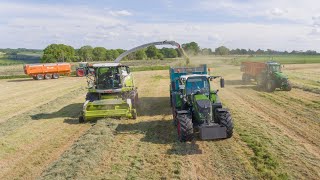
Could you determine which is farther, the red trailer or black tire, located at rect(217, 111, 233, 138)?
the red trailer

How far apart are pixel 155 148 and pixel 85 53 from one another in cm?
9734

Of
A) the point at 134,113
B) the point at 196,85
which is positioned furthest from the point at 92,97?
the point at 196,85

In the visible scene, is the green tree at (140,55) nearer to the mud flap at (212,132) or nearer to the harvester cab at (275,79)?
the harvester cab at (275,79)

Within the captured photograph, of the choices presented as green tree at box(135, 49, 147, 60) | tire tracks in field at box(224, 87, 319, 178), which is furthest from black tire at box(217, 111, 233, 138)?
green tree at box(135, 49, 147, 60)

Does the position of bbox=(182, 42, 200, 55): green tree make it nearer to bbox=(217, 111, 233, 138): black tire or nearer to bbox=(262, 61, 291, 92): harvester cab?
bbox=(262, 61, 291, 92): harvester cab

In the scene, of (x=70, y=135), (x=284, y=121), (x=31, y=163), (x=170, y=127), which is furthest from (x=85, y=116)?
(x=284, y=121)

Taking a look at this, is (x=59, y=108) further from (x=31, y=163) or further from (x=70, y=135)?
(x=31, y=163)

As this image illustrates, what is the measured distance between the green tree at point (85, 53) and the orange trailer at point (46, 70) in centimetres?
5712

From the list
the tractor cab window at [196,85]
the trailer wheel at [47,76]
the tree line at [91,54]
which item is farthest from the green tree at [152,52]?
the tractor cab window at [196,85]

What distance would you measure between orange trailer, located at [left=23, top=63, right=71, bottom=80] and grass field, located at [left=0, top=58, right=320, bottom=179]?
85.4 feet

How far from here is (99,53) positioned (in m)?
106

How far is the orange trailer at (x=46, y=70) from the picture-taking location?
4231 cm

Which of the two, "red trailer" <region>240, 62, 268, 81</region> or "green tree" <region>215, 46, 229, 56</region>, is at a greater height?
"green tree" <region>215, 46, 229, 56</region>

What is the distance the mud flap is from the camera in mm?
10547
